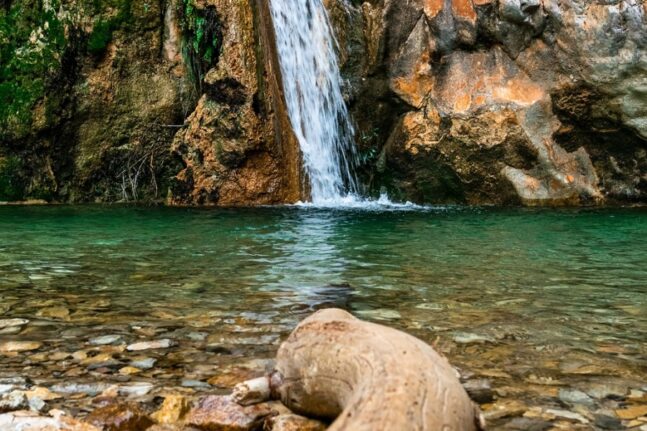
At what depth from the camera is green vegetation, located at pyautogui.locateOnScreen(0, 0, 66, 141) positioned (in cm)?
1311

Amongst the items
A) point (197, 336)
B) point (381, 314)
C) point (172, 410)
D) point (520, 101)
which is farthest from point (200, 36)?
point (172, 410)

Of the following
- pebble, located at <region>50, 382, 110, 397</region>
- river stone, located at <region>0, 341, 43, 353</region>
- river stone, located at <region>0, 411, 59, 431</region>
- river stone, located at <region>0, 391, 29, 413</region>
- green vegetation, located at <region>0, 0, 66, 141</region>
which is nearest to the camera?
river stone, located at <region>0, 411, 59, 431</region>

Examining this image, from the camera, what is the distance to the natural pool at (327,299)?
9.61ft

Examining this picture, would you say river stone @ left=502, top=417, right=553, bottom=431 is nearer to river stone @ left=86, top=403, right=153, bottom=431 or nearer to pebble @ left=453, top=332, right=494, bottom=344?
pebble @ left=453, top=332, right=494, bottom=344

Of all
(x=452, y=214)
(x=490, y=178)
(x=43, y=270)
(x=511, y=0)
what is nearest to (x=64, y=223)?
(x=43, y=270)

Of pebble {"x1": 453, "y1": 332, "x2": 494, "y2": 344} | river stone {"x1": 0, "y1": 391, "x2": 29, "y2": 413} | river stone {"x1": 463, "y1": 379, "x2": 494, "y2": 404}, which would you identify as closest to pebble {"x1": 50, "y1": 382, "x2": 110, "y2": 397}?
river stone {"x1": 0, "y1": 391, "x2": 29, "y2": 413}

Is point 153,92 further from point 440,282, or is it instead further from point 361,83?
point 440,282

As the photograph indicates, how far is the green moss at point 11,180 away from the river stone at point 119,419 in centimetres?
1225

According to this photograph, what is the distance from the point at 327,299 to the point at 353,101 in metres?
9.55

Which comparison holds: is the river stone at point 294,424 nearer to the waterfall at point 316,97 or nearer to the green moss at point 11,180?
the waterfall at point 316,97

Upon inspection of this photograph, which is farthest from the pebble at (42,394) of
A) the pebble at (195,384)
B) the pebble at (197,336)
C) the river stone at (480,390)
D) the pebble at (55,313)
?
the river stone at (480,390)

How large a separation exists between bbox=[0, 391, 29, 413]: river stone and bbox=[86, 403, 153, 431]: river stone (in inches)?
10.7

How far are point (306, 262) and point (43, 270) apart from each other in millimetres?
2292

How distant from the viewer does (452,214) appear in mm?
10500
